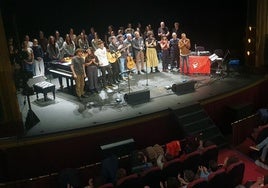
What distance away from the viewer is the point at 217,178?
6.91m

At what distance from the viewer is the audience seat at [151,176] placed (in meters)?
7.28

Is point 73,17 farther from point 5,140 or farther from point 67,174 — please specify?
point 67,174

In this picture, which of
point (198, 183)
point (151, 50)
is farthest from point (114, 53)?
point (198, 183)

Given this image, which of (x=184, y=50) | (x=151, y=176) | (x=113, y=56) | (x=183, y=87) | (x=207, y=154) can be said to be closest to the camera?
(x=151, y=176)

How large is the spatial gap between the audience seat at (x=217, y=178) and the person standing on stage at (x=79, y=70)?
17.0ft

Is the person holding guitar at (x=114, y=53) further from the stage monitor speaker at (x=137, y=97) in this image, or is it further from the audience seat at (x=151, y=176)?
the audience seat at (x=151, y=176)

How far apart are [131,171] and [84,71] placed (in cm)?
385

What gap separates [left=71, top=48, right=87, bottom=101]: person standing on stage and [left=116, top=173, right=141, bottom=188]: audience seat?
4.31 m

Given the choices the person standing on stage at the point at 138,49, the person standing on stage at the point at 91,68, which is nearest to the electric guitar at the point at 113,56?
the person standing on stage at the point at 91,68

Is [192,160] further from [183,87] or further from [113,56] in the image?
[113,56]

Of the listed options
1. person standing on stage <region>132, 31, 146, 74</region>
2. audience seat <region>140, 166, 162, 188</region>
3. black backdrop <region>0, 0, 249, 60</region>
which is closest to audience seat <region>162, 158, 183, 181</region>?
audience seat <region>140, 166, 162, 188</region>

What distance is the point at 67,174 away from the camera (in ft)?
24.1

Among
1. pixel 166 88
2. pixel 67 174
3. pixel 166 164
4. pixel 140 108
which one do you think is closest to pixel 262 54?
pixel 166 88

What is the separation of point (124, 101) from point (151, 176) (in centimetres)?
356
